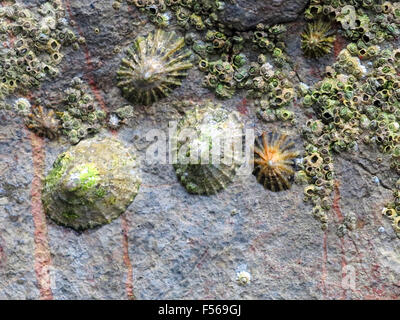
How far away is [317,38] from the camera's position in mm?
3207

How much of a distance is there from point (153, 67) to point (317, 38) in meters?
0.83

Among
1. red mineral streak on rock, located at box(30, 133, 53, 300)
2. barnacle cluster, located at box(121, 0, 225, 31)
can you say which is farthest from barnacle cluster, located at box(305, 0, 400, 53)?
red mineral streak on rock, located at box(30, 133, 53, 300)

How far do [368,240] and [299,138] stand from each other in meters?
0.60

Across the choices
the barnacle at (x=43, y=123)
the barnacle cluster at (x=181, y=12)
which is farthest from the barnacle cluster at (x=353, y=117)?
the barnacle at (x=43, y=123)

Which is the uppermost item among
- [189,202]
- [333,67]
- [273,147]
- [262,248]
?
[333,67]

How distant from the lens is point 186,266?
3.17m

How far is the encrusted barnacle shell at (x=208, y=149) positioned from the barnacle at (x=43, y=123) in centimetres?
62

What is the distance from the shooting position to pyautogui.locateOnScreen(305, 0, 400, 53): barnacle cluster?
126 inches

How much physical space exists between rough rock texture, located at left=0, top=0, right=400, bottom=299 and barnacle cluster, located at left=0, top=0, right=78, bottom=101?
0.32ft

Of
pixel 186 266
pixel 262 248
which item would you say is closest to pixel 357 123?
pixel 262 248

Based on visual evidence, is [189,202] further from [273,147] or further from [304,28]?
[304,28]

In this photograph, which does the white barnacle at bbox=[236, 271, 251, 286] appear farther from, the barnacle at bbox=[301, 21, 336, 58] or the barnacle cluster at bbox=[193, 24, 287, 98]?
the barnacle at bbox=[301, 21, 336, 58]

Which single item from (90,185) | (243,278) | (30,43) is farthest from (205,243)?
(30,43)

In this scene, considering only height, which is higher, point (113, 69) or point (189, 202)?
point (113, 69)
